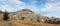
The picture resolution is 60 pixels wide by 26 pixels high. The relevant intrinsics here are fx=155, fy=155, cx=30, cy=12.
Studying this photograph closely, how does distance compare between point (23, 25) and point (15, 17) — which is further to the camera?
point (15, 17)

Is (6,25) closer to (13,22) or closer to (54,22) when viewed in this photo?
(13,22)

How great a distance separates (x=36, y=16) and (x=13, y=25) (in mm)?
3496

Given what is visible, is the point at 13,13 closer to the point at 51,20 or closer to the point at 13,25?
the point at 13,25

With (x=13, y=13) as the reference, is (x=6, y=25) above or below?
below

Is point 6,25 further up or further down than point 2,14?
further down

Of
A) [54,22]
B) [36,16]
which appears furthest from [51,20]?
[36,16]

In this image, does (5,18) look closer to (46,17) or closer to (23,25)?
(23,25)

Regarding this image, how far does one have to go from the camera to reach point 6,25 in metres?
16.5

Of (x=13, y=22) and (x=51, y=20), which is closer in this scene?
(x=13, y=22)

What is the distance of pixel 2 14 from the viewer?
17.6 m

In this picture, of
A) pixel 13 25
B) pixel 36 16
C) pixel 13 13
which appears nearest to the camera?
pixel 13 25

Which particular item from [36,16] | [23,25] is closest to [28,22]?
[23,25]

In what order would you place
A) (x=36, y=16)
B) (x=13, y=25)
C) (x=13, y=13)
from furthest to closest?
(x=36, y=16) → (x=13, y=13) → (x=13, y=25)

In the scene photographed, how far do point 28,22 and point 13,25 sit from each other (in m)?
1.75
